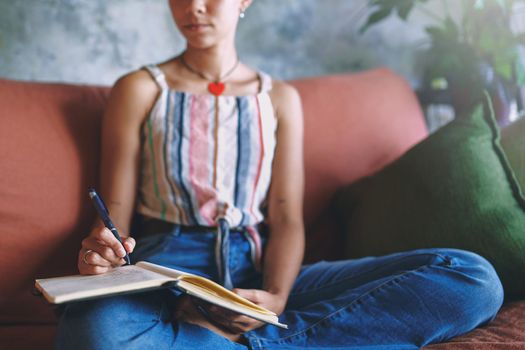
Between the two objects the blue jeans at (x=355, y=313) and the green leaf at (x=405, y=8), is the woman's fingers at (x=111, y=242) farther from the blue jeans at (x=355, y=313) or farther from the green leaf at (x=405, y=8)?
the green leaf at (x=405, y=8)

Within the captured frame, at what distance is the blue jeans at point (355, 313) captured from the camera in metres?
0.93

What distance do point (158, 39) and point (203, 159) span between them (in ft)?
1.98

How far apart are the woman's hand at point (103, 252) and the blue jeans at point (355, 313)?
0.06 m

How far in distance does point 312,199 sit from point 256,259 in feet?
0.96

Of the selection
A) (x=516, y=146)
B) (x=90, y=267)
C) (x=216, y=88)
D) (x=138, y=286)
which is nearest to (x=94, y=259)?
(x=90, y=267)

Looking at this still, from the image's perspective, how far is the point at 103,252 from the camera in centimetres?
98

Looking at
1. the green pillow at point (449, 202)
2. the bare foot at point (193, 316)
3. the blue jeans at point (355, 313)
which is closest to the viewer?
the blue jeans at point (355, 313)

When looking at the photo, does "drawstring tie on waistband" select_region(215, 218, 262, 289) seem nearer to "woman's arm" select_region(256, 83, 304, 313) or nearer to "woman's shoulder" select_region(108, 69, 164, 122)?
"woman's arm" select_region(256, 83, 304, 313)

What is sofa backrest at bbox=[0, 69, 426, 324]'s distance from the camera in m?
1.27

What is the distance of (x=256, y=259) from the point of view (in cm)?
132

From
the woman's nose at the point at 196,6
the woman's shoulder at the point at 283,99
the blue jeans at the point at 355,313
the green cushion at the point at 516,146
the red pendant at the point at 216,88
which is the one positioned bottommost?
the blue jeans at the point at 355,313

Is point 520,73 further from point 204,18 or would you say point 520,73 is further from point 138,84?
point 138,84

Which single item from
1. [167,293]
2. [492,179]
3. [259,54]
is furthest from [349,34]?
[167,293]

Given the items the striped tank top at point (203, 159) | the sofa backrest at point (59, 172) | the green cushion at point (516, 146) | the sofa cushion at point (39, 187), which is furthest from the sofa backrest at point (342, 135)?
the sofa cushion at point (39, 187)
